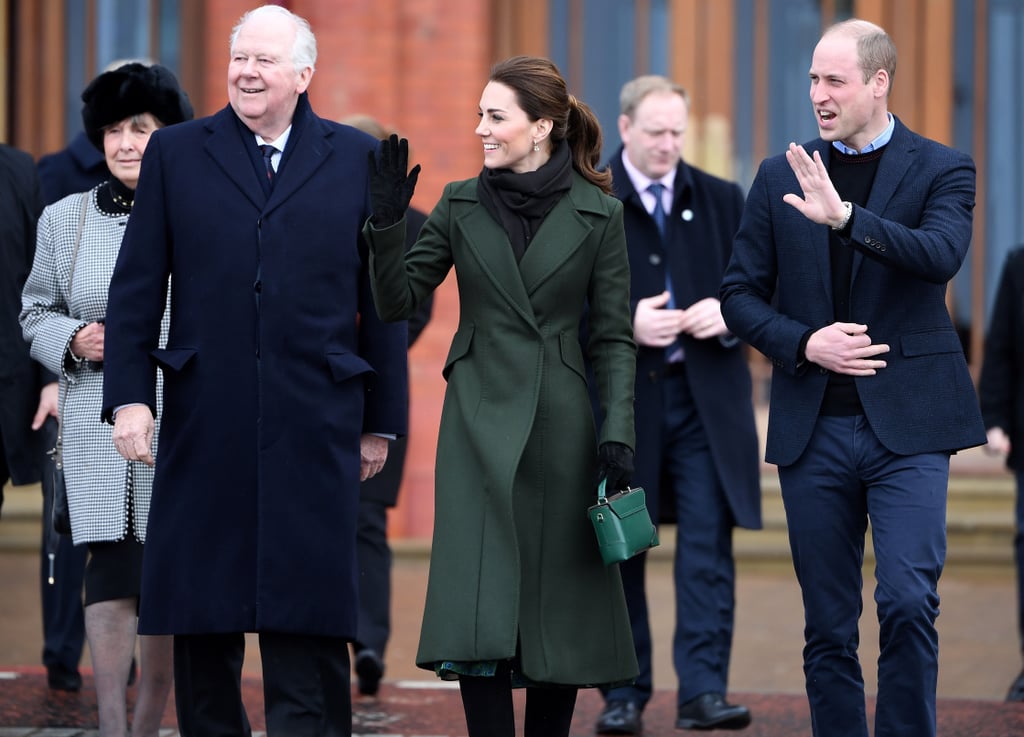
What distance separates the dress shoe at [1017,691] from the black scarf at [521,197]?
3.04m

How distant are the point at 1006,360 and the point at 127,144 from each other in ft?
12.4

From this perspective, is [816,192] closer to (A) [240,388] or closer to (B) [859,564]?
(B) [859,564]

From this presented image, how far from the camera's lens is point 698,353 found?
6453mm

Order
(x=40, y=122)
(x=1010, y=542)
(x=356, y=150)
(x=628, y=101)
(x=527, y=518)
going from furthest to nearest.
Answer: (x=40, y=122)
(x=1010, y=542)
(x=628, y=101)
(x=356, y=150)
(x=527, y=518)

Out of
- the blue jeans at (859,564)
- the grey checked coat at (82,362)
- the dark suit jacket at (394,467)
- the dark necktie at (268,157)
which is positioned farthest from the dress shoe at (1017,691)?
the dark necktie at (268,157)

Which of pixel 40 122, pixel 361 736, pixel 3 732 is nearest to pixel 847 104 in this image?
pixel 361 736

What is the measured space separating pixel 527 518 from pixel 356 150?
113cm

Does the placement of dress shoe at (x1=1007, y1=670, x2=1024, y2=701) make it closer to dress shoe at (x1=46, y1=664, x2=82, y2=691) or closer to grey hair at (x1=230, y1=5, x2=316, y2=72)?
dress shoe at (x1=46, y1=664, x2=82, y2=691)

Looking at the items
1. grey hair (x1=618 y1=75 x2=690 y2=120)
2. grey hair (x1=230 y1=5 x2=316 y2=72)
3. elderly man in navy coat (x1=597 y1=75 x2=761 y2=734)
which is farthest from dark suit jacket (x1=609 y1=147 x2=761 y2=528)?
grey hair (x1=230 y1=5 x2=316 y2=72)

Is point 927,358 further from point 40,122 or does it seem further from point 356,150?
point 40,122

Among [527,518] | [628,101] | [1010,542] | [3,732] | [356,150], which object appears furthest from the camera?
[1010,542]

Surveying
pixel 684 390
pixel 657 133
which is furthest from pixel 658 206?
pixel 684 390

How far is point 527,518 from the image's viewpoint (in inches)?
188

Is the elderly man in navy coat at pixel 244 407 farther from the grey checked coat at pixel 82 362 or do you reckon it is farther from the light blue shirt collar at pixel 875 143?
the light blue shirt collar at pixel 875 143
